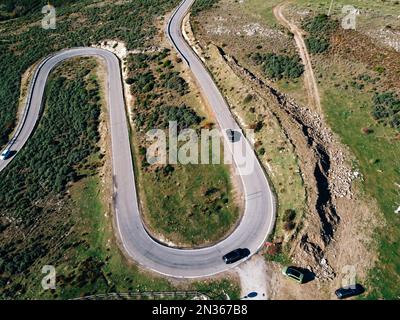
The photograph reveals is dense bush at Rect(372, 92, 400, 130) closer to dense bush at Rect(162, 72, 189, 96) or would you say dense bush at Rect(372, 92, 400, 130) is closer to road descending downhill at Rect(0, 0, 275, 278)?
road descending downhill at Rect(0, 0, 275, 278)

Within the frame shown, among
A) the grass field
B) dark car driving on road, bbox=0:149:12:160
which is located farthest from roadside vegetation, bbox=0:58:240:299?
the grass field

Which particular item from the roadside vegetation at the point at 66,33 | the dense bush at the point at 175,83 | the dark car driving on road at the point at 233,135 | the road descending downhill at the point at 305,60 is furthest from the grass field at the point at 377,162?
the roadside vegetation at the point at 66,33

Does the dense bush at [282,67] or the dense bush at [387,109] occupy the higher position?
the dense bush at [282,67]

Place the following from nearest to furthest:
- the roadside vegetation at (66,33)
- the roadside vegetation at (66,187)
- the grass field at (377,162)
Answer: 1. the grass field at (377,162)
2. the roadside vegetation at (66,187)
3. the roadside vegetation at (66,33)

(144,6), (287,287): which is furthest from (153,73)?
(287,287)

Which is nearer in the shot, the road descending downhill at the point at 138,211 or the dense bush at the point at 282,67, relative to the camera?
the road descending downhill at the point at 138,211

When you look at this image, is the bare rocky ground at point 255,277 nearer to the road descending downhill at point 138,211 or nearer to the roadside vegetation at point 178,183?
the road descending downhill at point 138,211
